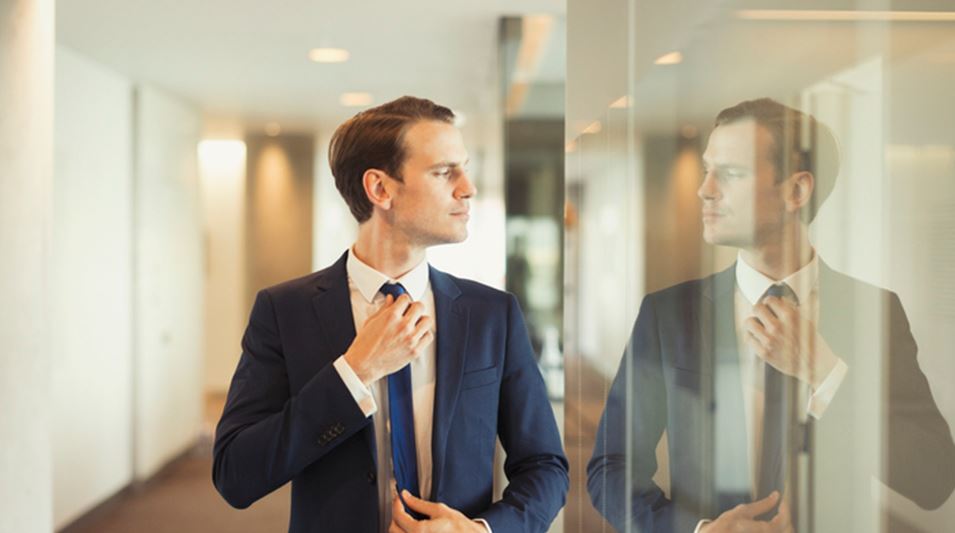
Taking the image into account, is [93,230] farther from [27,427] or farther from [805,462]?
[805,462]

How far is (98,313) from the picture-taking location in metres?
4.32

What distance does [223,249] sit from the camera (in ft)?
11.1

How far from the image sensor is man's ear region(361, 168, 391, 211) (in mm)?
1506

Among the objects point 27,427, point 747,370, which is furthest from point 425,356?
point 27,427

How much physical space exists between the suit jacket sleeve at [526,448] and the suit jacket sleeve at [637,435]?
0.28ft

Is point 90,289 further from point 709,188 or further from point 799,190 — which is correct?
point 799,190

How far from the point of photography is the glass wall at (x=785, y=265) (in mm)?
1074

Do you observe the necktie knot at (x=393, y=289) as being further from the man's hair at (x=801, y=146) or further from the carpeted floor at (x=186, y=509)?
the carpeted floor at (x=186, y=509)

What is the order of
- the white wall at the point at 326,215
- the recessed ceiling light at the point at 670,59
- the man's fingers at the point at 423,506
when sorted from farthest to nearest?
the white wall at the point at 326,215, the man's fingers at the point at 423,506, the recessed ceiling light at the point at 670,59

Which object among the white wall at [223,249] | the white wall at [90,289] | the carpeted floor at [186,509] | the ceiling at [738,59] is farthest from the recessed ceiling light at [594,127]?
the white wall at [90,289]

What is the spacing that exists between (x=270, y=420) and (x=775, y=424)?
0.73 meters

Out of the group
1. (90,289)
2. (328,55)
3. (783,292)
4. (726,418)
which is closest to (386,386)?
(726,418)

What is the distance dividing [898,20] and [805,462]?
0.52 meters

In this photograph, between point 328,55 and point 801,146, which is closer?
point 801,146
